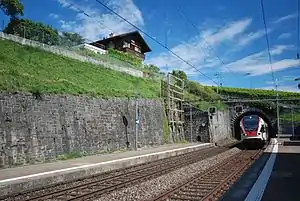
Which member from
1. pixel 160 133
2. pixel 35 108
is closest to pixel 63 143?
pixel 35 108

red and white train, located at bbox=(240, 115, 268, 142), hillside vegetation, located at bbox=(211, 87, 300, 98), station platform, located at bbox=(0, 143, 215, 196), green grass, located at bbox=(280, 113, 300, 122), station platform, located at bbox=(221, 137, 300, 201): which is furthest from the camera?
hillside vegetation, located at bbox=(211, 87, 300, 98)

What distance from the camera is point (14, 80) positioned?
16938 millimetres

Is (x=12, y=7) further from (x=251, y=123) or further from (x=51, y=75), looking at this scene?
(x=251, y=123)

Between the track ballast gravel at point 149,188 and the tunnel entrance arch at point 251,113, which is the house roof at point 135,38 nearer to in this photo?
the tunnel entrance arch at point 251,113

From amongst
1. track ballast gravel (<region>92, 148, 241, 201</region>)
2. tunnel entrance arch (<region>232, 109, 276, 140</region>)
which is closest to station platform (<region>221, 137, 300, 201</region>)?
track ballast gravel (<region>92, 148, 241, 201</region>)

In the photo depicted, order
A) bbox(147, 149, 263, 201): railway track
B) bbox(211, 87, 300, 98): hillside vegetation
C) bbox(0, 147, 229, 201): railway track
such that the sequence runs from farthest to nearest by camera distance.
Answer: bbox(211, 87, 300, 98): hillside vegetation < bbox(0, 147, 229, 201): railway track < bbox(147, 149, 263, 201): railway track

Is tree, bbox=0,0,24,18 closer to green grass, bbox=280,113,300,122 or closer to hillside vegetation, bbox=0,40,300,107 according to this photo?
hillside vegetation, bbox=0,40,300,107

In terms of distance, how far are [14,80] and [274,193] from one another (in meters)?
12.9

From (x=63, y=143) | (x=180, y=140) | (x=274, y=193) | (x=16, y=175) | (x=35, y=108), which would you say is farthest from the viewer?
(x=180, y=140)

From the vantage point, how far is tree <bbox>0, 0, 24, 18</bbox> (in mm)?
35978

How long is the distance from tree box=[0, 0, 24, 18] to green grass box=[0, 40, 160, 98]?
12.6 m

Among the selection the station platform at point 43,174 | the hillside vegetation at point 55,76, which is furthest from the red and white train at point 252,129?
the station platform at point 43,174

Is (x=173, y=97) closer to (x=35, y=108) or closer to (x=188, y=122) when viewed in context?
(x=188, y=122)

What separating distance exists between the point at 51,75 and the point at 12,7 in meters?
18.8
